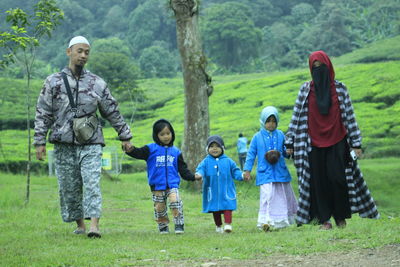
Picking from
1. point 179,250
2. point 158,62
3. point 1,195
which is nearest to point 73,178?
point 179,250

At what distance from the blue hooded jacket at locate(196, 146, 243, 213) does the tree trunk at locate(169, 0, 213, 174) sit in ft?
19.4

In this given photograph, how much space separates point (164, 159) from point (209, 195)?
76 centimetres

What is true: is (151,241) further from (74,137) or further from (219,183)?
(219,183)

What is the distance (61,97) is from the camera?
21.3ft

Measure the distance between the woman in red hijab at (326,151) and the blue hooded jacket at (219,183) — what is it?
73cm

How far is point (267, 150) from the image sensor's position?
7.64 metres

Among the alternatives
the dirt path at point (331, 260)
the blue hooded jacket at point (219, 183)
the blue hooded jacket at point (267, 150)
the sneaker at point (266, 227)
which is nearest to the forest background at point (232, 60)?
the blue hooded jacket at point (267, 150)

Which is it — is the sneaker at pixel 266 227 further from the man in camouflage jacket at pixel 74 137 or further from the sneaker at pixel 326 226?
the man in camouflage jacket at pixel 74 137

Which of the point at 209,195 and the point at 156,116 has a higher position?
the point at 156,116

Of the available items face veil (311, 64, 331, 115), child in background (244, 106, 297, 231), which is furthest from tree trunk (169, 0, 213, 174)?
face veil (311, 64, 331, 115)

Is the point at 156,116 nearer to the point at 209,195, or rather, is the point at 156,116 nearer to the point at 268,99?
the point at 268,99

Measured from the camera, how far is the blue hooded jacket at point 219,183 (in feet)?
24.3

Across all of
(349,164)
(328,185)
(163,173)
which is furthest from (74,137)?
(349,164)

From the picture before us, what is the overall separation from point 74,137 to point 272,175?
233 cm
